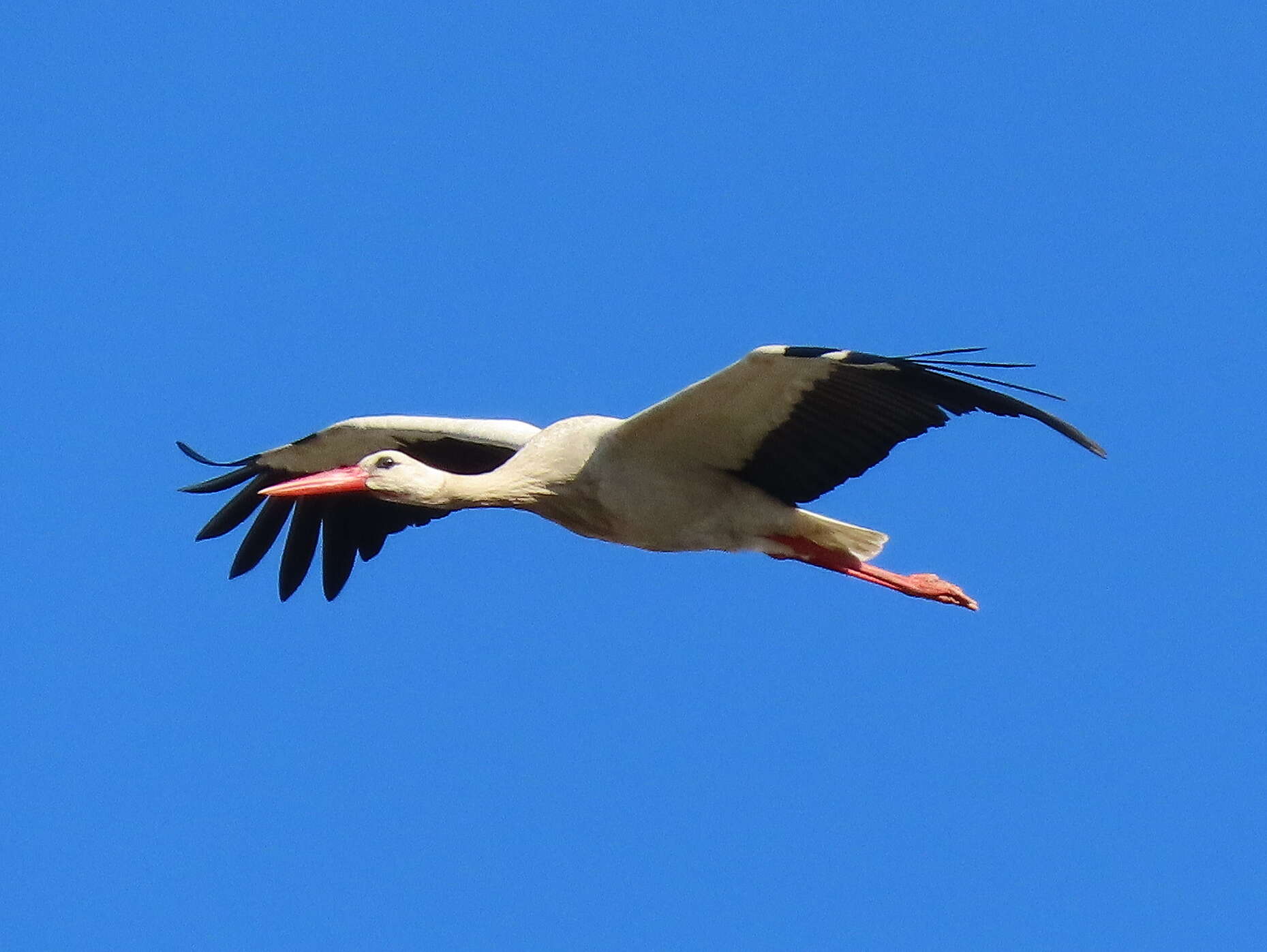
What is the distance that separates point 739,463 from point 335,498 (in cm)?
289

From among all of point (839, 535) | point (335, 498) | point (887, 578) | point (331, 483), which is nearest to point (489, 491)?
point (331, 483)

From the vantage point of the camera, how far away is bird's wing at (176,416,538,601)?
9555mm

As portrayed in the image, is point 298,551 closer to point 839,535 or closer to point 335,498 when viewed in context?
point 335,498

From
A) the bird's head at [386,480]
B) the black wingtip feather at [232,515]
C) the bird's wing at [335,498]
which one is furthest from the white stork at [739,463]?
the black wingtip feather at [232,515]

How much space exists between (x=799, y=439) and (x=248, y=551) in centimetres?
349

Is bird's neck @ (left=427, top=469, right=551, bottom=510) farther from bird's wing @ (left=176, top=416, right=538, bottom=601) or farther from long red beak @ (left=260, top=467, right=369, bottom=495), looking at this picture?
bird's wing @ (left=176, top=416, right=538, bottom=601)

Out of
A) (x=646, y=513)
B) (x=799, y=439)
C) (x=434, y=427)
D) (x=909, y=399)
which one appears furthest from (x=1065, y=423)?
(x=434, y=427)

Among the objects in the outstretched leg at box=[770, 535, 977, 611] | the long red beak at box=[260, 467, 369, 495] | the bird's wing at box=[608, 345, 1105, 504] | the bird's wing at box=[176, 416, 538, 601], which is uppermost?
the bird's wing at box=[176, 416, 538, 601]

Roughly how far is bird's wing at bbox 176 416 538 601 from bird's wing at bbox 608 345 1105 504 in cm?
147

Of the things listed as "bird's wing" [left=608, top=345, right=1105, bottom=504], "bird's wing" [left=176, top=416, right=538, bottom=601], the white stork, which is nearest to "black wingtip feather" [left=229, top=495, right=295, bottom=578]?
"bird's wing" [left=176, top=416, right=538, bottom=601]

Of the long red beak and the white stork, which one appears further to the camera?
the long red beak

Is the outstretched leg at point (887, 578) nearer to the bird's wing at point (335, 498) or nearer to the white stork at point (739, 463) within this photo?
the white stork at point (739, 463)

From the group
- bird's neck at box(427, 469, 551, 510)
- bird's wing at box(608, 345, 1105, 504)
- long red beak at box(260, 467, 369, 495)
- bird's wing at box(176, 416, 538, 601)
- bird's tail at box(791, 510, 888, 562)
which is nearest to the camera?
bird's wing at box(608, 345, 1105, 504)

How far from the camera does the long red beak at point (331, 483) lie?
8.14 m
